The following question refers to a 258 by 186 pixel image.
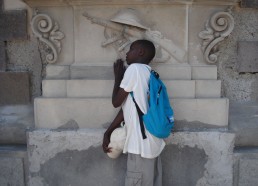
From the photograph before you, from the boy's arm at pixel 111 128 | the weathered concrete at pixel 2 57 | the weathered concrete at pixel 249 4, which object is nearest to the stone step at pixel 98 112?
the boy's arm at pixel 111 128

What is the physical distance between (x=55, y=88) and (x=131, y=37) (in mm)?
890

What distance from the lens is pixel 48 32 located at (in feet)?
10.5

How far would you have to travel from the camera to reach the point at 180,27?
10.2ft

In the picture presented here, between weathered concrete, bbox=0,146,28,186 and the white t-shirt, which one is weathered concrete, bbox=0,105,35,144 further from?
the white t-shirt

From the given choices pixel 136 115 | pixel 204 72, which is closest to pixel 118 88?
pixel 136 115

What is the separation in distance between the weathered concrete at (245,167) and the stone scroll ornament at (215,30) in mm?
968

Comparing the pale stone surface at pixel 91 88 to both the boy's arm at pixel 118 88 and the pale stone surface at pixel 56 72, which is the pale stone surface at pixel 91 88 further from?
the boy's arm at pixel 118 88

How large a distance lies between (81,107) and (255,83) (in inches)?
71.9

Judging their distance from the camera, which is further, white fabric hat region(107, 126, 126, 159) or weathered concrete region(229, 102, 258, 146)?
weathered concrete region(229, 102, 258, 146)

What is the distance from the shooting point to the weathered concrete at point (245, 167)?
3169 millimetres

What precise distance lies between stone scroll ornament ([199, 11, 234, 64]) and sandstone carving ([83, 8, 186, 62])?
0.76ft

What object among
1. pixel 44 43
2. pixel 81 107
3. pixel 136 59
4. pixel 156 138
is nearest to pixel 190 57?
pixel 136 59

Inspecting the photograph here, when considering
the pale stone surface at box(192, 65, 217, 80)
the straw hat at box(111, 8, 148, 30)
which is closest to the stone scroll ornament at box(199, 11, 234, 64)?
the pale stone surface at box(192, 65, 217, 80)

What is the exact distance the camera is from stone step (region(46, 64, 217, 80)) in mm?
3129
